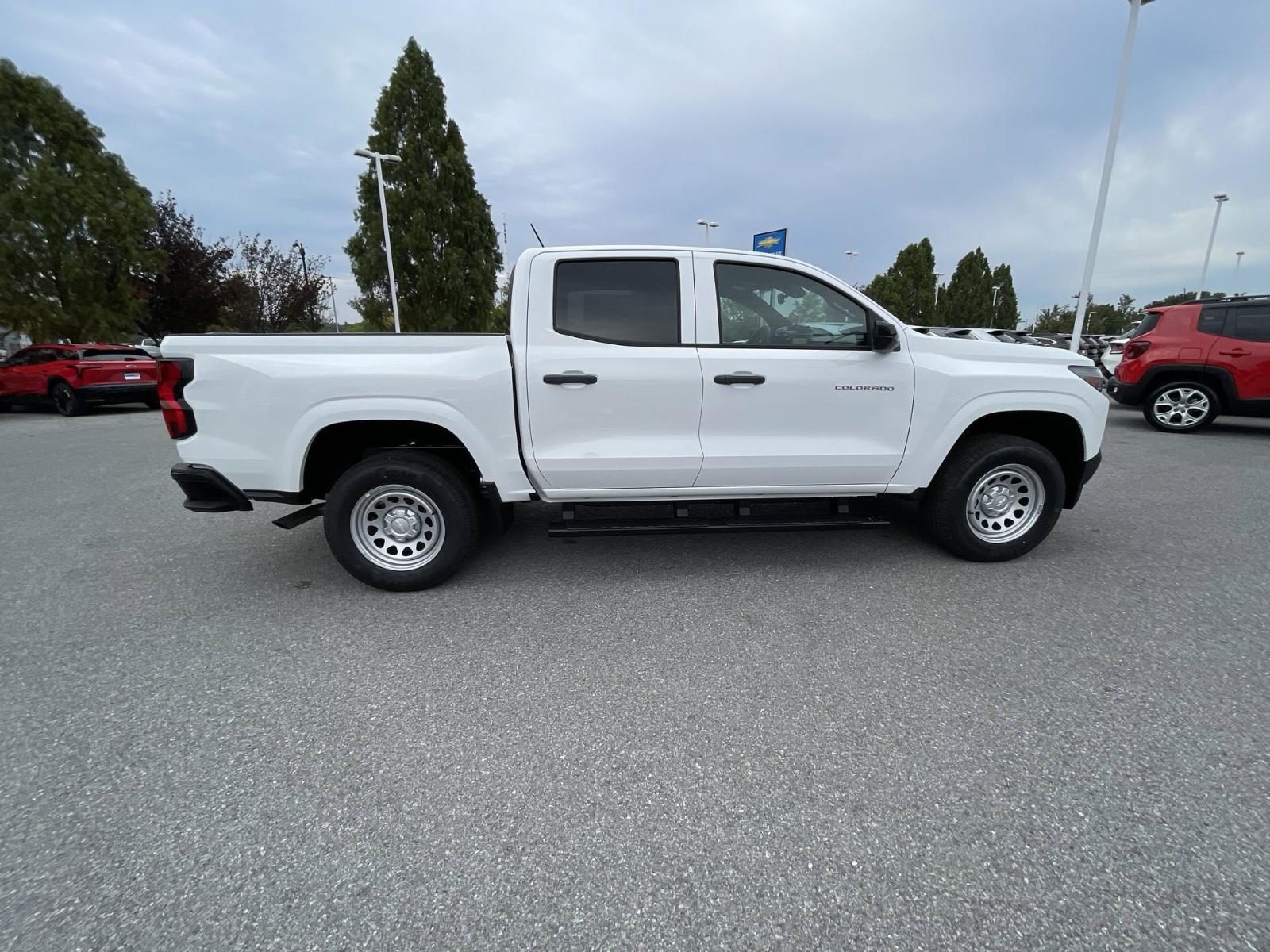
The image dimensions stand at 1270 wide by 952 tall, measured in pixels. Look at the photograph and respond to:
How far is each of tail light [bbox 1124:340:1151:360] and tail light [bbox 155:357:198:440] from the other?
38.7 feet

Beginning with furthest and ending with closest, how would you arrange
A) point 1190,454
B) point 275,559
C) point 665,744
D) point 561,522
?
point 1190,454 → point 275,559 → point 561,522 → point 665,744

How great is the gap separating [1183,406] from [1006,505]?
7.92 metres

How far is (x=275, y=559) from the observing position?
13.6 ft

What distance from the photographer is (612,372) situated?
3367 mm

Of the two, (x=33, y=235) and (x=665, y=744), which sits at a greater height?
(x=33, y=235)

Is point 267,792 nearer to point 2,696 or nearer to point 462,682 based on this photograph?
point 462,682

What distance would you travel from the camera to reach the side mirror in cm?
346

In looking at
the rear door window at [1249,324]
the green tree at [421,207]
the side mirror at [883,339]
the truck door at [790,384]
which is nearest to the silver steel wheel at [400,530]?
the truck door at [790,384]

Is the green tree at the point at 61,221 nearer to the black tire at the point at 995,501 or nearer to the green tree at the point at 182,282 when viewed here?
the green tree at the point at 182,282

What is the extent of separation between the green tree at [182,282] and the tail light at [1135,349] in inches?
1019

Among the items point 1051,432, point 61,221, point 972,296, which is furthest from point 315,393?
point 972,296

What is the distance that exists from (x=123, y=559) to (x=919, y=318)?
42.6 metres

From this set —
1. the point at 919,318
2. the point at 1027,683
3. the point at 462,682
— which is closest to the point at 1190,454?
the point at 1027,683

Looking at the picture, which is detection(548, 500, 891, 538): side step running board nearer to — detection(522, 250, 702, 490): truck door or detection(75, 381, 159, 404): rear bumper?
detection(522, 250, 702, 490): truck door
